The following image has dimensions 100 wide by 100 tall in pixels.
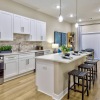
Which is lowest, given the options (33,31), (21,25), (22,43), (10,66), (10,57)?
(10,66)

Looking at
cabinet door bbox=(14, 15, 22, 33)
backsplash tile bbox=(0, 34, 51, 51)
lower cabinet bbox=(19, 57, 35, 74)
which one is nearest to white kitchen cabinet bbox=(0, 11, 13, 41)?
cabinet door bbox=(14, 15, 22, 33)

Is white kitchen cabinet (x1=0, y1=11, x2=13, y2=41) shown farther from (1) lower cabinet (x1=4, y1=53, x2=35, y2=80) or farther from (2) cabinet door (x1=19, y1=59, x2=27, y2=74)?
(2) cabinet door (x1=19, y1=59, x2=27, y2=74)

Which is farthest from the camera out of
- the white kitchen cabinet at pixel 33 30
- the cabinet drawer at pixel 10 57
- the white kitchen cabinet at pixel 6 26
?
the white kitchen cabinet at pixel 33 30

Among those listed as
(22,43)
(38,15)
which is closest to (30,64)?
(22,43)

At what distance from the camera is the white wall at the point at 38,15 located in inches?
170

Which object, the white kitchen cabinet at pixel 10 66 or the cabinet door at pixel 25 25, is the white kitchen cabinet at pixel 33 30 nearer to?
the cabinet door at pixel 25 25

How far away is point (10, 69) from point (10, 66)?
11 cm

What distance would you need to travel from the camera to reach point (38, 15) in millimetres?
5832

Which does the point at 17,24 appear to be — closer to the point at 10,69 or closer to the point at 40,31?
the point at 40,31

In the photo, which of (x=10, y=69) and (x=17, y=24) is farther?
(x=17, y=24)

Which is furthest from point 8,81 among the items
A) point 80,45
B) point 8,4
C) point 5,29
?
point 80,45

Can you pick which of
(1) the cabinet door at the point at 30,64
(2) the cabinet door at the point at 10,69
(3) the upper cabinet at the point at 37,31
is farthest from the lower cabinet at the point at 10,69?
(3) the upper cabinet at the point at 37,31

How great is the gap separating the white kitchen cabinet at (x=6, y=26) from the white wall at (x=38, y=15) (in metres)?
0.49

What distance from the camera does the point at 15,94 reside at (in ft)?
9.22
